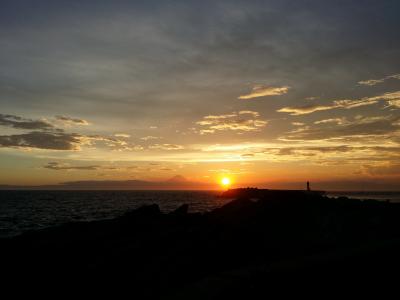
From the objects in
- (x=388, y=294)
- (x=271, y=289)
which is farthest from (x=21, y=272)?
(x=388, y=294)

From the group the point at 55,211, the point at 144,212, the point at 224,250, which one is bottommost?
the point at 55,211

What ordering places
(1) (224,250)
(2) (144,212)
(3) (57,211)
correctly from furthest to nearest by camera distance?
(3) (57,211), (2) (144,212), (1) (224,250)

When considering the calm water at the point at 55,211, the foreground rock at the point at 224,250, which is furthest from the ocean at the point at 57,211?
the foreground rock at the point at 224,250

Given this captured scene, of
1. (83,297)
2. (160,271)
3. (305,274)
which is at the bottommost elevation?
(83,297)

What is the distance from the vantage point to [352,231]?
19.7 m

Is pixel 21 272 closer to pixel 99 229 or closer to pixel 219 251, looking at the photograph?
pixel 99 229

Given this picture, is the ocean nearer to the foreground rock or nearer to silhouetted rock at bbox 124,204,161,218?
silhouetted rock at bbox 124,204,161,218

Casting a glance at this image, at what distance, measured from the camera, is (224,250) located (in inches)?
578

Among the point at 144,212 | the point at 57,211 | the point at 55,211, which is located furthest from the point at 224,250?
the point at 55,211

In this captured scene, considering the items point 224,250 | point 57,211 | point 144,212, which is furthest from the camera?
point 57,211

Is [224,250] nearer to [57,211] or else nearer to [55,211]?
[57,211]

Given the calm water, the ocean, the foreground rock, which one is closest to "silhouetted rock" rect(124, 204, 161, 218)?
the foreground rock

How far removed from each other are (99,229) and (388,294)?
16.2 meters

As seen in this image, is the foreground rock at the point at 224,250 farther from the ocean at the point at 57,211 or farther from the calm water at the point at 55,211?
the calm water at the point at 55,211
